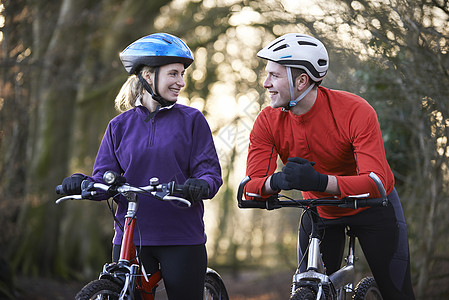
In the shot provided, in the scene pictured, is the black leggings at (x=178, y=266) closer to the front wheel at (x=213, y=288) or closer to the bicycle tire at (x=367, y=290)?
the front wheel at (x=213, y=288)

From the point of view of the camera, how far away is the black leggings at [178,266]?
11.8 feet

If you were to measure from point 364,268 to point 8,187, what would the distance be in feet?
18.0

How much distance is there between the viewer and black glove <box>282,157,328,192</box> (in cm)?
338

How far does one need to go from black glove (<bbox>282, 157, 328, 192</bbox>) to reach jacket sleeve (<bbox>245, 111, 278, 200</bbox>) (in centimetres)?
40

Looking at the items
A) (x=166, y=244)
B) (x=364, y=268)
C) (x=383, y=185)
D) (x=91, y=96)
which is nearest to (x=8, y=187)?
(x=91, y=96)

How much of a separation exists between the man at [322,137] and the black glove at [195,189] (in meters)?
0.56


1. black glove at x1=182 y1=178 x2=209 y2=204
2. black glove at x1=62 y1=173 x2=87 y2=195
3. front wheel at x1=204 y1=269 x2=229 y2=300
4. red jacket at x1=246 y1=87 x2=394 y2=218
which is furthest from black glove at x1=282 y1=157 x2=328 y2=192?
black glove at x1=62 y1=173 x2=87 y2=195

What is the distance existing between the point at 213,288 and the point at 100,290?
3.76 feet

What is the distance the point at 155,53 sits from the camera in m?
3.74

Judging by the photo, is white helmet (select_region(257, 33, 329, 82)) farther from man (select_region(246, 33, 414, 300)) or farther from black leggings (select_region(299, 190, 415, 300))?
black leggings (select_region(299, 190, 415, 300))

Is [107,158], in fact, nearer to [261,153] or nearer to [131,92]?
[131,92]

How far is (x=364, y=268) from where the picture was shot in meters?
8.20

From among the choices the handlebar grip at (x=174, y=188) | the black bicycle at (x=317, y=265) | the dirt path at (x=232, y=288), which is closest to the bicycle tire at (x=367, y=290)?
the black bicycle at (x=317, y=265)

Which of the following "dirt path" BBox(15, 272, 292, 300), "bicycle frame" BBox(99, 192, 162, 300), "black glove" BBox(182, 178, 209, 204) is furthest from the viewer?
"dirt path" BBox(15, 272, 292, 300)
